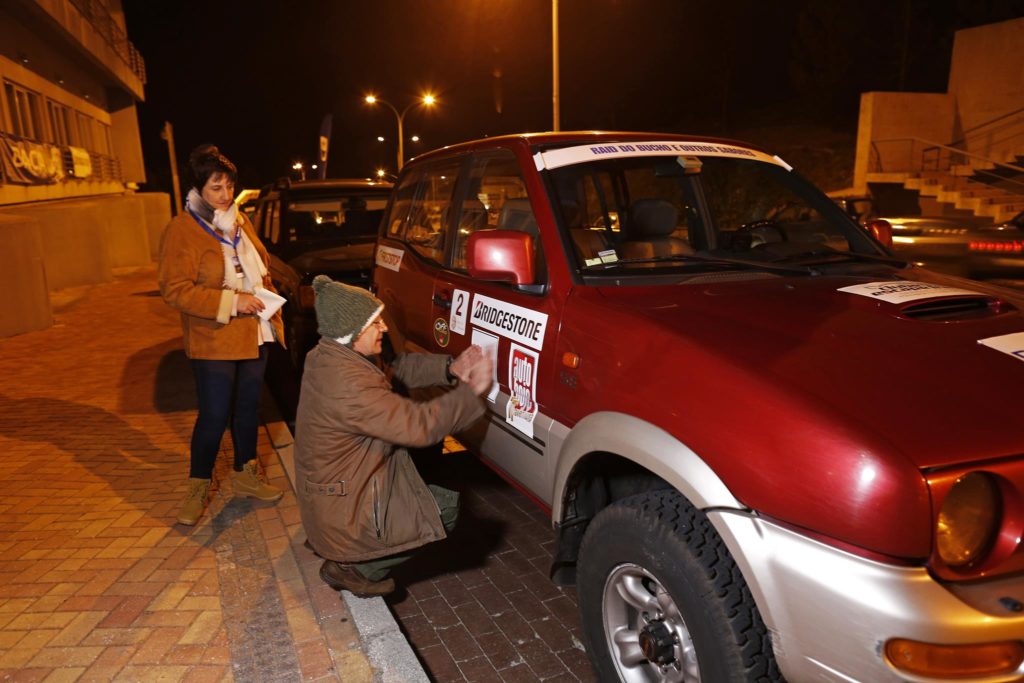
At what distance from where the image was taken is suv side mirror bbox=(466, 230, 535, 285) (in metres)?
2.88

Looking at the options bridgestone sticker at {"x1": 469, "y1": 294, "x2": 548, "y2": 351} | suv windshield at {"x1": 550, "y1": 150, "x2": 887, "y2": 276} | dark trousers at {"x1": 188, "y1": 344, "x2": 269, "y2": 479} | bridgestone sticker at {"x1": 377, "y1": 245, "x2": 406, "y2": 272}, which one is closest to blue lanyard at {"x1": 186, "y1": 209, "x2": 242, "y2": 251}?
dark trousers at {"x1": 188, "y1": 344, "x2": 269, "y2": 479}

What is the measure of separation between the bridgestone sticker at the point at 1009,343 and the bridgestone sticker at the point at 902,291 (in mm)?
307

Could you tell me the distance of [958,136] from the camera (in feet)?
78.1

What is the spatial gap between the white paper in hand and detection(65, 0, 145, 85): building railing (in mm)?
18575

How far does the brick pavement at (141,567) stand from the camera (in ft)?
9.53

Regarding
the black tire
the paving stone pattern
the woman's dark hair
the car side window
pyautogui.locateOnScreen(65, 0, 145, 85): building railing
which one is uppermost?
pyautogui.locateOnScreen(65, 0, 145, 85): building railing

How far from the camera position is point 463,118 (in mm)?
59906

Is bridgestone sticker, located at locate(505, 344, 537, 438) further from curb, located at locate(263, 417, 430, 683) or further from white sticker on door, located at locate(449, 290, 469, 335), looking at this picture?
curb, located at locate(263, 417, 430, 683)

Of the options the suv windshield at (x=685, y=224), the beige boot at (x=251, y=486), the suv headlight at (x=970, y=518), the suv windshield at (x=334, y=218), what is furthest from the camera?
the suv windshield at (x=334, y=218)

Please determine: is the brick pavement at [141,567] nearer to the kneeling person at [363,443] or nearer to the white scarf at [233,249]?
the kneeling person at [363,443]

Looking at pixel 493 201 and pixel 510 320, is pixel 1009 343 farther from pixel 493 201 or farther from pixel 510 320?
pixel 493 201

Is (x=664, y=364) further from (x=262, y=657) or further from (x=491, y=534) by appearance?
(x=491, y=534)

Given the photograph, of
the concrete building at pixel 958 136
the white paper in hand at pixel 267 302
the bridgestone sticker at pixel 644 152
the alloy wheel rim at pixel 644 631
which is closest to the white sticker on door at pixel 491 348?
the bridgestone sticker at pixel 644 152

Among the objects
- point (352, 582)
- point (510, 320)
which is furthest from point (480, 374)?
point (352, 582)
